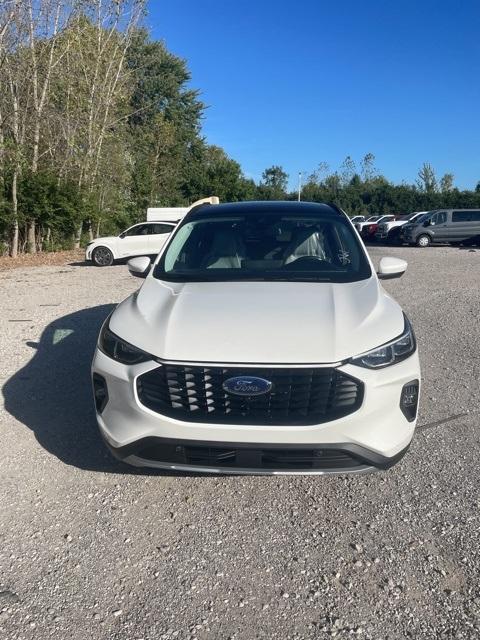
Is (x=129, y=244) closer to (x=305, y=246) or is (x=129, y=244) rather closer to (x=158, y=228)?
(x=158, y=228)

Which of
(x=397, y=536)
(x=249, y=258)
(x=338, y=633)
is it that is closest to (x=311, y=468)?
(x=397, y=536)

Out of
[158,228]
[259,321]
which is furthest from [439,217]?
[259,321]

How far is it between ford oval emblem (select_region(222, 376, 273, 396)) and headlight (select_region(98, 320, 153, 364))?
0.47 metres

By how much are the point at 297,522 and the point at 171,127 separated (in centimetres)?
4037

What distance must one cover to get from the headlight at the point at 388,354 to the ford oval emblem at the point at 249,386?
1.50 ft

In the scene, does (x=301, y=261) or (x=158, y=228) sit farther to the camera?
(x=158, y=228)

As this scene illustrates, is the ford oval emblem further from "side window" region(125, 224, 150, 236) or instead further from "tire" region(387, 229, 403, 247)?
"tire" region(387, 229, 403, 247)

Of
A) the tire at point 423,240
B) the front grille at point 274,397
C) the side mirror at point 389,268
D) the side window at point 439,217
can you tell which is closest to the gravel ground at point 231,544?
the front grille at point 274,397

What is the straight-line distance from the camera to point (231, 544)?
2.77 m

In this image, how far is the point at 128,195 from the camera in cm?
3161

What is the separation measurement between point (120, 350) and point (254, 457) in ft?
3.10

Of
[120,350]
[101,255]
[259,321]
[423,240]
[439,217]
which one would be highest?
[259,321]

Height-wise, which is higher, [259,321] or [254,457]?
[259,321]

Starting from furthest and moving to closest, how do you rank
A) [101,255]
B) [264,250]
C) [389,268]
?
[101,255]
[264,250]
[389,268]
